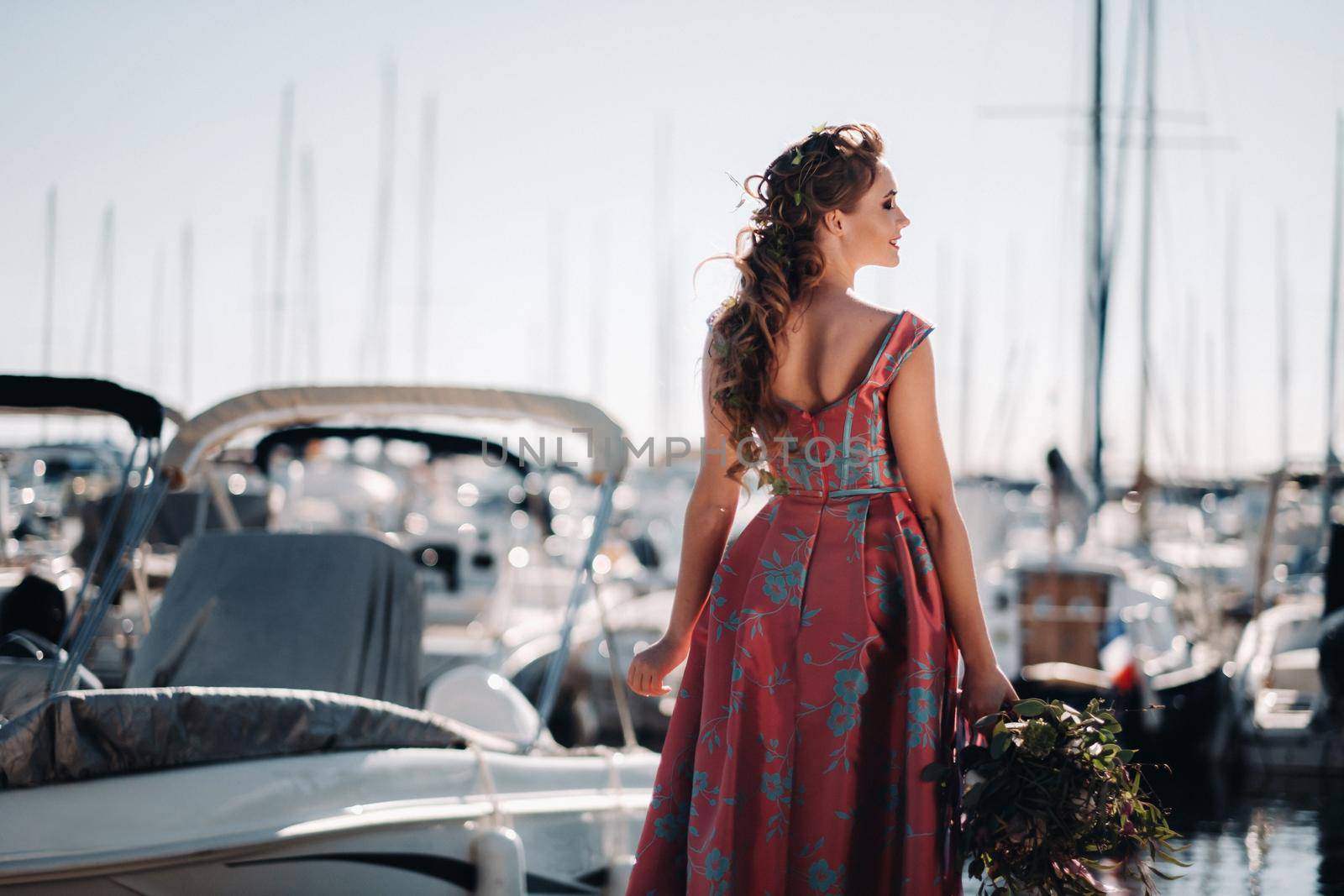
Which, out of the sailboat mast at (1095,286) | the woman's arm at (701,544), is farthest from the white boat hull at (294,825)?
the sailboat mast at (1095,286)

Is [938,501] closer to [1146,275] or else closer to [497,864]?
[497,864]

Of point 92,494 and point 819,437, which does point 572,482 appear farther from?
point 819,437

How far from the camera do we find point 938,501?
2.52 meters

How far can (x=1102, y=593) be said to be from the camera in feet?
36.4

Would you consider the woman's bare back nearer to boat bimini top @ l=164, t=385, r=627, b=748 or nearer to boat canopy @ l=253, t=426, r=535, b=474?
boat bimini top @ l=164, t=385, r=627, b=748

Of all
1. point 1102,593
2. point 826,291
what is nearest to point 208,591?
point 826,291

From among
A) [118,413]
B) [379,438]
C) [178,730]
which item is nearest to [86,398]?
[118,413]

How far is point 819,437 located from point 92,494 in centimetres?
1702

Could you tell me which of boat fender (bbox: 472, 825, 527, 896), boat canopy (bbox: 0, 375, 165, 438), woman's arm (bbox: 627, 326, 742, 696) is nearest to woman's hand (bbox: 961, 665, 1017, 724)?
woman's arm (bbox: 627, 326, 742, 696)

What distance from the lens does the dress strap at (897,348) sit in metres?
2.49

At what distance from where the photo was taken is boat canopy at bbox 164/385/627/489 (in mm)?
5557

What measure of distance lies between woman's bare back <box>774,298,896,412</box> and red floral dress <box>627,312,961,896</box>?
30 millimetres

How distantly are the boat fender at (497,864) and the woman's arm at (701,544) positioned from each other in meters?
1.63

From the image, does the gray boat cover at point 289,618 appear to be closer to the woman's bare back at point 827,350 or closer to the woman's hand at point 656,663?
the woman's hand at point 656,663
